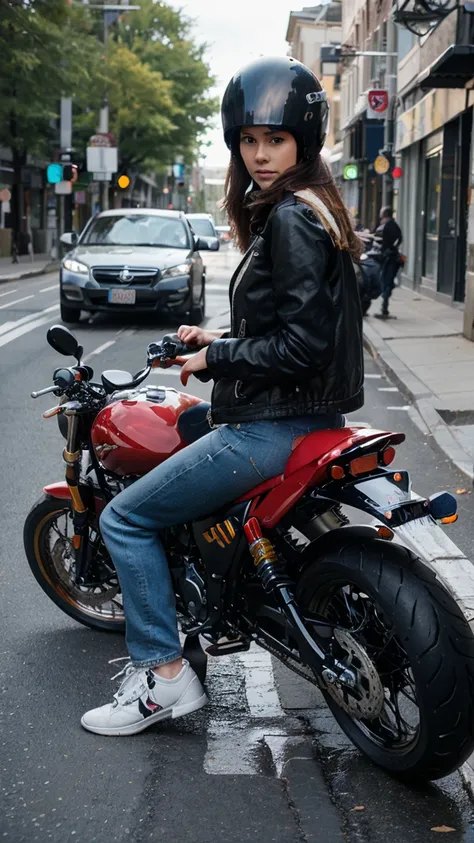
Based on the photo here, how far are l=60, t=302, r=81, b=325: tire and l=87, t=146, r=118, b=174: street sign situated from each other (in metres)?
27.8

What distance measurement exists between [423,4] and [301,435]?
15.1 m

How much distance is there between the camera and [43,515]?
436 centimetres

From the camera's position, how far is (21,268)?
1350 inches

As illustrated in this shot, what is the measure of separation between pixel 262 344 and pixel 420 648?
889mm

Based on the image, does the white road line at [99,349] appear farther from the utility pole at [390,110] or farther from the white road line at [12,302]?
the utility pole at [390,110]

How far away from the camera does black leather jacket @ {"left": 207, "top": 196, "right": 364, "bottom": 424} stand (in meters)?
3.06

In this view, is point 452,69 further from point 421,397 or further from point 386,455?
point 386,455

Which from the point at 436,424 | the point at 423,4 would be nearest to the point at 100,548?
the point at 436,424

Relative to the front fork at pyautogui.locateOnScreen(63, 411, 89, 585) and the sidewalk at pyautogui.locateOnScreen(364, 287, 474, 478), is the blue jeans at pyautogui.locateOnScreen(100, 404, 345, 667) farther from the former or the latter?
the sidewalk at pyautogui.locateOnScreen(364, 287, 474, 478)

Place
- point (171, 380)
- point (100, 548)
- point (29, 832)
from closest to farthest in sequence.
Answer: point (29, 832) < point (100, 548) < point (171, 380)

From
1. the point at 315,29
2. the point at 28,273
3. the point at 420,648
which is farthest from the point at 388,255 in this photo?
the point at 315,29

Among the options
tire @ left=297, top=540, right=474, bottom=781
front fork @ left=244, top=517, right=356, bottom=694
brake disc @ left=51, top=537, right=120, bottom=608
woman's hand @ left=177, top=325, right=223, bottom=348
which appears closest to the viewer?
tire @ left=297, top=540, right=474, bottom=781

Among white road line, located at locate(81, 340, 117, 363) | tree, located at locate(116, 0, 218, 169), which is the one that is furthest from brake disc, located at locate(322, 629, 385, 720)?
tree, located at locate(116, 0, 218, 169)

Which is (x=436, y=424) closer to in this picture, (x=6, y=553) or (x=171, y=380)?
(x=171, y=380)
